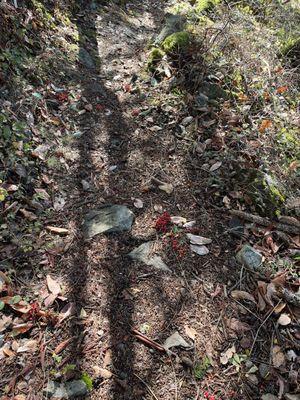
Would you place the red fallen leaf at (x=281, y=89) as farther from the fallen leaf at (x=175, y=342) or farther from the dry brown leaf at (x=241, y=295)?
the fallen leaf at (x=175, y=342)

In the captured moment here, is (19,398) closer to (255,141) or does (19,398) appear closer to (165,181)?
(165,181)

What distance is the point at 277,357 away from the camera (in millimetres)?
2635

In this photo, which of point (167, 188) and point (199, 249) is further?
point (167, 188)

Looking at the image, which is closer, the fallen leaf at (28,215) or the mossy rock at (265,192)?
the fallen leaf at (28,215)

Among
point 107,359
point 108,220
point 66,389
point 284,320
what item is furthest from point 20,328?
point 284,320

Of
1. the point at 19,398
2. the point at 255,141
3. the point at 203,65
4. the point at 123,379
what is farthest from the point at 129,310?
the point at 203,65

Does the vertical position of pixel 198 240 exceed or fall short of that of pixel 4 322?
it exceeds it

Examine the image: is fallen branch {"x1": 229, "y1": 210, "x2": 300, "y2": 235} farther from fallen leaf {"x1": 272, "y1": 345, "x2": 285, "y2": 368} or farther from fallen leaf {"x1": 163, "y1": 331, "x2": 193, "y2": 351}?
fallen leaf {"x1": 163, "y1": 331, "x2": 193, "y2": 351}

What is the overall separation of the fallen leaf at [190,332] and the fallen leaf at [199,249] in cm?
76

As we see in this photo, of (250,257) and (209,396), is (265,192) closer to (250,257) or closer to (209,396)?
(250,257)

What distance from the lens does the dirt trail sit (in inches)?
98.4

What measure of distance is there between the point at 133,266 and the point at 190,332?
2.53 ft

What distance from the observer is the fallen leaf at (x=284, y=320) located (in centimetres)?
281

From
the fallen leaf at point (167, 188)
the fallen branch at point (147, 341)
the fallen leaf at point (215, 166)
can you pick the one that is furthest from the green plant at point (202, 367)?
the fallen leaf at point (215, 166)
